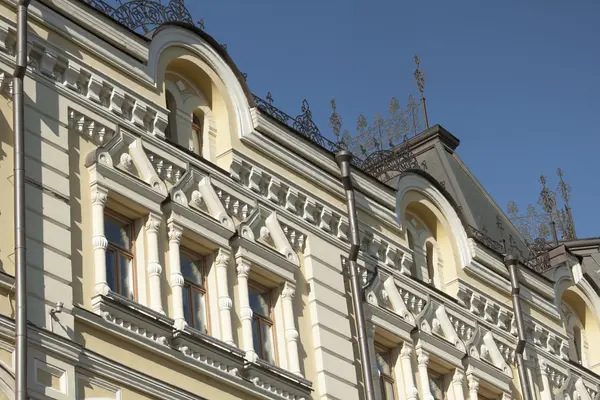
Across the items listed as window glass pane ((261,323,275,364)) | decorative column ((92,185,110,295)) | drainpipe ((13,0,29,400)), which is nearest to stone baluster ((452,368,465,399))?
window glass pane ((261,323,275,364))

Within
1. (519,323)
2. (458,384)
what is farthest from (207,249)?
(519,323)

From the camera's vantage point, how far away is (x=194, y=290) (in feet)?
72.0

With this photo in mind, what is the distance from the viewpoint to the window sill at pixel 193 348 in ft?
64.9

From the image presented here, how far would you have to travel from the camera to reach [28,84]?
20.5 metres

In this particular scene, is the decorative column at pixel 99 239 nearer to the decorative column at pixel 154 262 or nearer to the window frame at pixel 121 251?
the window frame at pixel 121 251

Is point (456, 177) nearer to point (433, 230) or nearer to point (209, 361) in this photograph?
point (433, 230)

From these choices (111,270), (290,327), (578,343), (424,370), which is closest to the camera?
(111,270)

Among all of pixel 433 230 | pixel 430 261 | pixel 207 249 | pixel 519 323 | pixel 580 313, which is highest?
pixel 433 230

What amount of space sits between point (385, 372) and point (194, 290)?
14.9ft

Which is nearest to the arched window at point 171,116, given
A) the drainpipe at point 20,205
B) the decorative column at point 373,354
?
the drainpipe at point 20,205

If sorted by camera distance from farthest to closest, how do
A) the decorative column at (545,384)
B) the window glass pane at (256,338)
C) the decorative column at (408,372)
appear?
the decorative column at (545,384) → the decorative column at (408,372) → the window glass pane at (256,338)

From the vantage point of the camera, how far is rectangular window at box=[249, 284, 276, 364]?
2264cm

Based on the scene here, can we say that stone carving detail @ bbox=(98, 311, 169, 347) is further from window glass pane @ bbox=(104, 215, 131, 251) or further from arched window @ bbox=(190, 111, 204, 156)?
arched window @ bbox=(190, 111, 204, 156)

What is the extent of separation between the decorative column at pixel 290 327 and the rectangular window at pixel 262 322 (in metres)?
0.24
